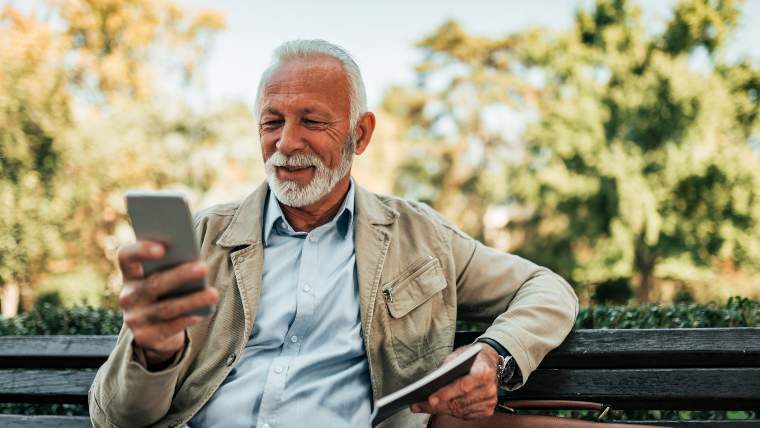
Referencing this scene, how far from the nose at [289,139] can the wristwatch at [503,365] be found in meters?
1.04

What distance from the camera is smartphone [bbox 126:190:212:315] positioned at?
1.62m

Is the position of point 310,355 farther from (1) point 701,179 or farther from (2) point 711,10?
(2) point 711,10

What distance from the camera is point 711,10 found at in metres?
20.1

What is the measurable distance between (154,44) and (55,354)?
26060 mm

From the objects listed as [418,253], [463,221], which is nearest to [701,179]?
[463,221]

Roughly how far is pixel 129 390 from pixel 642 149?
20.2 m

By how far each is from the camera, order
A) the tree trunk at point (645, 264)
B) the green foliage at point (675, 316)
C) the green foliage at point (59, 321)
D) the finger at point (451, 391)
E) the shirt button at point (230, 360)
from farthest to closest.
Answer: the tree trunk at point (645, 264) < the green foliage at point (59, 321) < the green foliage at point (675, 316) < the shirt button at point (230, 360) < the finger at point (451, 391)

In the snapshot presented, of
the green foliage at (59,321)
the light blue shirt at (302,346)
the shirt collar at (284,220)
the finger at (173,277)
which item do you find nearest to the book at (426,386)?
the light blue shirt at (302,346)

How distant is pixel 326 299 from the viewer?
2.64 m

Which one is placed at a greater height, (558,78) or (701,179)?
(558,78)

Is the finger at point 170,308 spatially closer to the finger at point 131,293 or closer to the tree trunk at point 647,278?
the finger at point 131,293

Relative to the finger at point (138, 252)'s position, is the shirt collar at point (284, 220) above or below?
below

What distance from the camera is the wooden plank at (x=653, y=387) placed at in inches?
98.3

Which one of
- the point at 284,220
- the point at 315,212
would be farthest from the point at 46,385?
the point at 315,212
